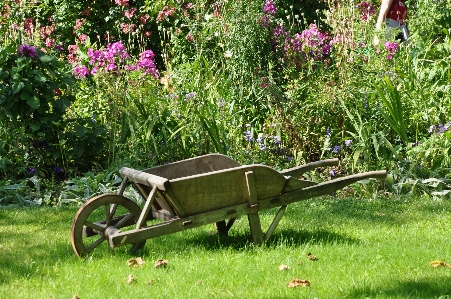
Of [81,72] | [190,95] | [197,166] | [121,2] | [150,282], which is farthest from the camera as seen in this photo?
[121,2]

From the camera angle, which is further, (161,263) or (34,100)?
(34,100)

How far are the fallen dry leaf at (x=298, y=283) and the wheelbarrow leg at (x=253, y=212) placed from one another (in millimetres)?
864

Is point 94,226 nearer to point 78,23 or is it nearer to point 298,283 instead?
point 298,283

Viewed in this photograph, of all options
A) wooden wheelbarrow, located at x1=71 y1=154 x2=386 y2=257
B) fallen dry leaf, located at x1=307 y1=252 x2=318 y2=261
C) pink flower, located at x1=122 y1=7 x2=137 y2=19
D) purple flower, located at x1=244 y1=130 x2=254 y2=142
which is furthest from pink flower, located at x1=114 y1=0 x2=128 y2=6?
fallen dry leaf, located at x1=307 y1=252 x2=318 y2=261

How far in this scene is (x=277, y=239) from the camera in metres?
5.23

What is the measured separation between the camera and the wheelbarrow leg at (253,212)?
15.9 ft

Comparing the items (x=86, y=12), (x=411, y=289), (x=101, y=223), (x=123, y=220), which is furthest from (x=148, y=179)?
(x=86, y=12)

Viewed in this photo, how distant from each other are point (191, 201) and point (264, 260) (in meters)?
0.57

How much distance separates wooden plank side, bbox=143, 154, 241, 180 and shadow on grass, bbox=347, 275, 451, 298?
5.31 feet

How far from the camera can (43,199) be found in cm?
702

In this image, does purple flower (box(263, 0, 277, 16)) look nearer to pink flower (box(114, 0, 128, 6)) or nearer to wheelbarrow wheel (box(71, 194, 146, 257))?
wheelbarrow wheel (box(71, 194, 146, 257))

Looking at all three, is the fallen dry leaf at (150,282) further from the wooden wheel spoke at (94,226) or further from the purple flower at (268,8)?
the purple flower at (268,8)

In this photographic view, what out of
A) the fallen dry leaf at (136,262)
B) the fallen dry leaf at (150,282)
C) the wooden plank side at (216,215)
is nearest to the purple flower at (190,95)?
the wooden plank side at (216,215)

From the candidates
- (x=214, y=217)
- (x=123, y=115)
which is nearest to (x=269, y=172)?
(x=214, y=217)
